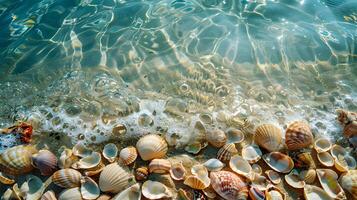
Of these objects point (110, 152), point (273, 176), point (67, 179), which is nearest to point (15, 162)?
point (67, 179)

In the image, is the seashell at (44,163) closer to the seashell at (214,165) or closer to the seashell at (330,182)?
the seashell at (214,165)

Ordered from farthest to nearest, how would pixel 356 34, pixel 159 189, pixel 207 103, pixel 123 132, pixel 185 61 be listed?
pixel 356 34
pixel 185 61
pixel 207 103
pixel 123 132
pixel 159 189

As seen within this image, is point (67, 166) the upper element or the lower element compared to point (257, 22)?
lower

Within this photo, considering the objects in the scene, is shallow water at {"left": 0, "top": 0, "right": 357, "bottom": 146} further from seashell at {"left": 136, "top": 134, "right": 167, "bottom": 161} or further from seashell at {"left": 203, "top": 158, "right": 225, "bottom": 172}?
seashell at {"left": 203, "top": 158, "right": 225, "bottom": 172}

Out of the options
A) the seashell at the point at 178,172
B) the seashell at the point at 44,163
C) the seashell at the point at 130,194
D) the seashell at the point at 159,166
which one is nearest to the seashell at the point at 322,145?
the seashell at the point at 178,172

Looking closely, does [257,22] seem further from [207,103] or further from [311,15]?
[207,103]

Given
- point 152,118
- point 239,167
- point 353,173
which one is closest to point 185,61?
point 152,118
